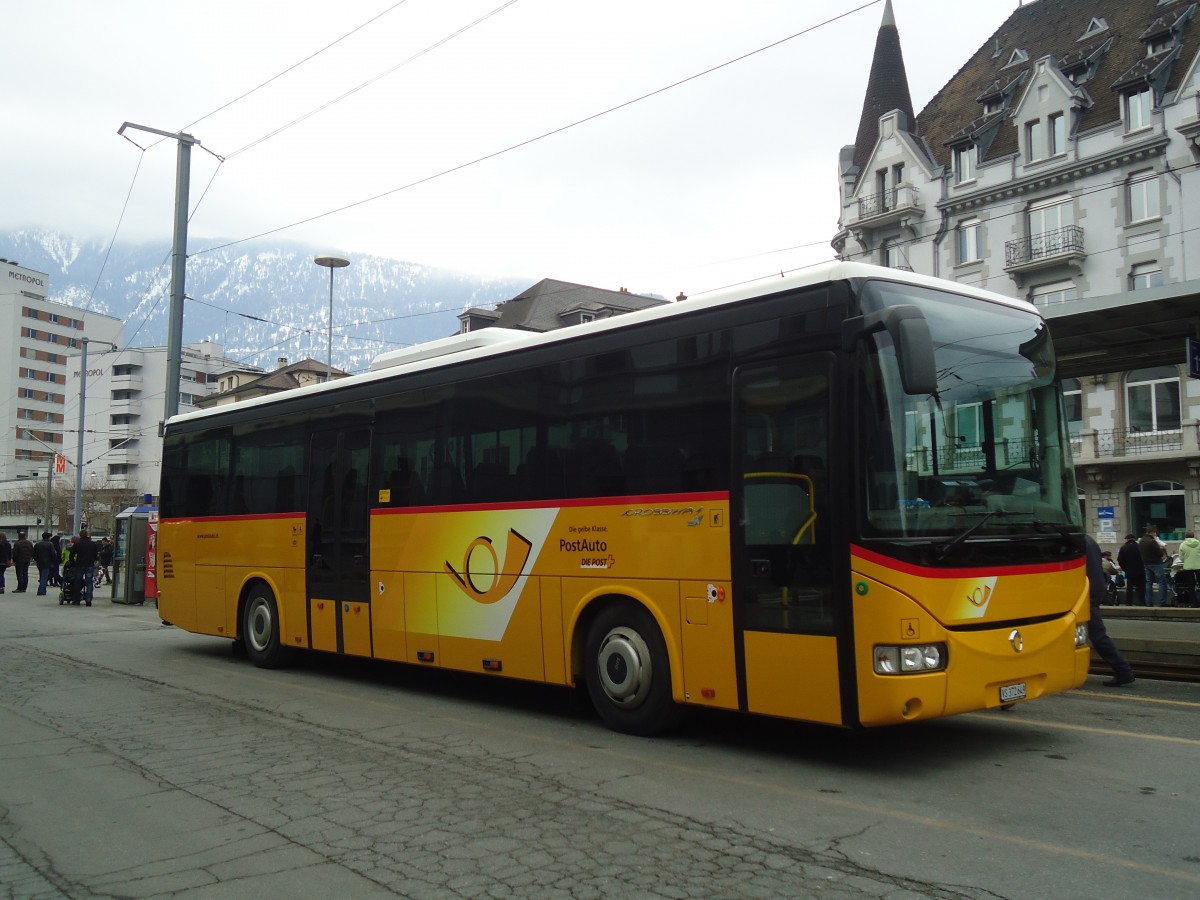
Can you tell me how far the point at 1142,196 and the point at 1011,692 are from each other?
35.0 meters

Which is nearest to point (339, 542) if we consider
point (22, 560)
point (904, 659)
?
point (904, 659)

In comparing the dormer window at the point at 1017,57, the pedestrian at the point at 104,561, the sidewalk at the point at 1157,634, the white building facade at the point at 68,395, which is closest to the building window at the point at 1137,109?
the dormer window at the point at 1017,57

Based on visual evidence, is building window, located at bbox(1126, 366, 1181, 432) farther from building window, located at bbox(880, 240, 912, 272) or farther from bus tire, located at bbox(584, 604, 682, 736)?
bus tire, located at bbox(584, 604, 682, 736)

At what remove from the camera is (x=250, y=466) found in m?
13.7

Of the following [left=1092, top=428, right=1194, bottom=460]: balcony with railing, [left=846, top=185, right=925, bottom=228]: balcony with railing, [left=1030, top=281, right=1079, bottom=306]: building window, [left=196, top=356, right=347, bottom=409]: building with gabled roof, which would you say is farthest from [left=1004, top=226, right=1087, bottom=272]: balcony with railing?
[left=196, top=356, right=347, bottom=409]: building with gabled roof

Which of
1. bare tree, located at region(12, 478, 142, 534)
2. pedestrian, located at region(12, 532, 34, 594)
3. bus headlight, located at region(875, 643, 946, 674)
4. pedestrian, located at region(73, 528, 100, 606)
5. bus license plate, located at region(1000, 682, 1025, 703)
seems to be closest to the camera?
bus headlight, located at region(875, 643, 946, 674)

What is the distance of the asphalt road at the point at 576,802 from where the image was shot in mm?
4945

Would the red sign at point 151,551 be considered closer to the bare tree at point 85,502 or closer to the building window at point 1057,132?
the building window at point 1057,132

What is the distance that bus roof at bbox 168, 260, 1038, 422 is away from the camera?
23.6ft

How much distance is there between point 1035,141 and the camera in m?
40.3

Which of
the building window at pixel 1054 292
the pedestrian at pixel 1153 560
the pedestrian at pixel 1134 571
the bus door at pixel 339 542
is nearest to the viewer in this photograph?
the bus door at pixel 339 542

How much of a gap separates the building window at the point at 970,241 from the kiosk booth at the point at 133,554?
3031 cm

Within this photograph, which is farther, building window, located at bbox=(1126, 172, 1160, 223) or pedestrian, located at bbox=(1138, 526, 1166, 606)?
building window, located at bbox=(1126, 172, 1160, 223)

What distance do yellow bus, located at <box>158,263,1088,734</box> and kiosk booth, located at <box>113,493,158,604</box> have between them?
59.0 ft
